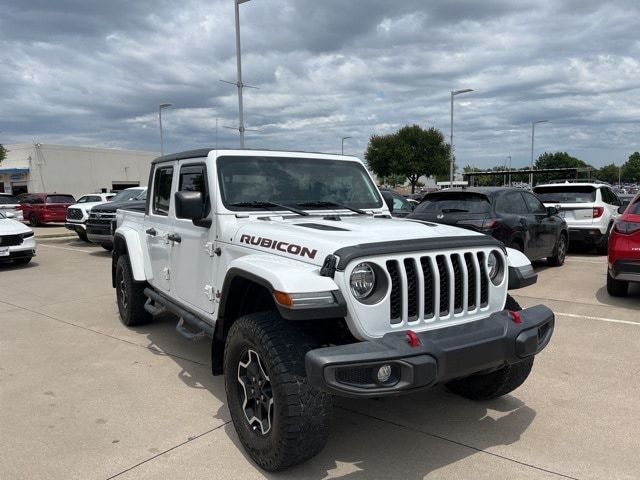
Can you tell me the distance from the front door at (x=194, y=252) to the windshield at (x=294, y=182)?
7.3 inches

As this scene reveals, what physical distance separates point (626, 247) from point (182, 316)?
5244 mm

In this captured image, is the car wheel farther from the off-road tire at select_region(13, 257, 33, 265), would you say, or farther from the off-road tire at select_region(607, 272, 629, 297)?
the off-road tire at select_region(13, 257, 33, 265)

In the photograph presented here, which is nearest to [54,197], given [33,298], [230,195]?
[33,298]

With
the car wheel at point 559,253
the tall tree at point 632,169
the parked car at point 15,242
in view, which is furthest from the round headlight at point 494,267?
the tall tree at point 632,169

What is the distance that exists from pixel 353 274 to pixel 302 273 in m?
0.27

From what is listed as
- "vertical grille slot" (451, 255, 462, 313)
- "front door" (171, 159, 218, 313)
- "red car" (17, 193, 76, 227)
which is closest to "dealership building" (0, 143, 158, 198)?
"red car" (17, 193, 76, 227)

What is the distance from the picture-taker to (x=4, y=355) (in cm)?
523

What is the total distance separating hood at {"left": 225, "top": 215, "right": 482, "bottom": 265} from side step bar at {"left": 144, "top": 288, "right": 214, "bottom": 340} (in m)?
0.78

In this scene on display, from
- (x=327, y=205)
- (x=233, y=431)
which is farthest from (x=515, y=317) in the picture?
(x=233, y=431)

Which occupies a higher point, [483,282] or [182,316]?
[483,282]

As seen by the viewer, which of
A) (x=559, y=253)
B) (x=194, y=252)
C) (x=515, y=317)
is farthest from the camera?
(x=559, y=253)

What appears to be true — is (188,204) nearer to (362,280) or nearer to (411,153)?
(362,280)

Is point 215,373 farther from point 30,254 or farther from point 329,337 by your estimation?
point 30,254

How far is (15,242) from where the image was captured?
1084 centimetres
